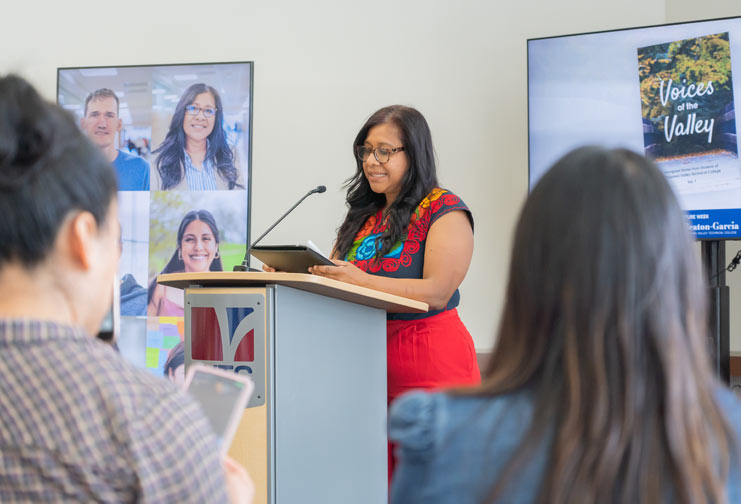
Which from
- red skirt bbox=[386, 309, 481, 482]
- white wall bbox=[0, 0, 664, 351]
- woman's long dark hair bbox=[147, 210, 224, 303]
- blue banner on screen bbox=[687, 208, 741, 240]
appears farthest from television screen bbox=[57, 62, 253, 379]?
blue banner on screen bbox=[687, 208, 741, 240]

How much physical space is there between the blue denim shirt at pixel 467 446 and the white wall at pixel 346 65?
303 cm

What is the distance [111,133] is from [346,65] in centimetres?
131

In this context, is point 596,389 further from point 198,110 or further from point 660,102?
point 198,110

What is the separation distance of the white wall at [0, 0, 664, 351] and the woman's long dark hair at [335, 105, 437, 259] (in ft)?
4.20

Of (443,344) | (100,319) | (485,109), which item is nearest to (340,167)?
(485,109)

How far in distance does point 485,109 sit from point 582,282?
10.5 ft

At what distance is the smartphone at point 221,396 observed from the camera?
2.88 ft

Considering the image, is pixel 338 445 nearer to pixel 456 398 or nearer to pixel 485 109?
pixel 456 398

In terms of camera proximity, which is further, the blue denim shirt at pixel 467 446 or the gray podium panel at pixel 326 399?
the gray podium panel at pixel 326 399

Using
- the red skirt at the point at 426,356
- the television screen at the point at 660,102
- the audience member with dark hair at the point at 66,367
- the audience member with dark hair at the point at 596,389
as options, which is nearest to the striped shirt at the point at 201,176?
the television screen at the point at 660,102

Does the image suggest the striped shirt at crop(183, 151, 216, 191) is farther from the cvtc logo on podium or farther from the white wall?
the cvtc logo on podium

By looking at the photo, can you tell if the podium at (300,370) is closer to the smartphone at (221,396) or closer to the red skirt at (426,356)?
the red skirt at (426,356)

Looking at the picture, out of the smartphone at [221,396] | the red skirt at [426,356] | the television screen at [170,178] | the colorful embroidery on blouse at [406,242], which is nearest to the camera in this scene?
the smartphone at [221,396]

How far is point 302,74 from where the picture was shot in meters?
3.96
